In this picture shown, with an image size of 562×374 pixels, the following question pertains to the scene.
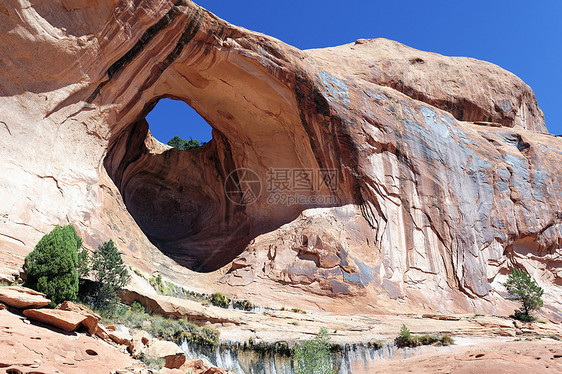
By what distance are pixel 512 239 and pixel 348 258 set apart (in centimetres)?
939

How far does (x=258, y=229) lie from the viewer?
20781 mm

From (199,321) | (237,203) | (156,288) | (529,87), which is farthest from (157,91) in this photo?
(529,87)

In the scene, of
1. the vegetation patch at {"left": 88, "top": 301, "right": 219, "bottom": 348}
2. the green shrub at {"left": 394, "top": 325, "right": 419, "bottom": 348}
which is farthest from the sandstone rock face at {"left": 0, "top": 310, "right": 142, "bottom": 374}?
the green shrub at {"left": 394, "top": 325, "right": 419, "bottom": 348}

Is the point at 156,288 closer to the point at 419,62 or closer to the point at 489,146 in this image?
the point at 489,146

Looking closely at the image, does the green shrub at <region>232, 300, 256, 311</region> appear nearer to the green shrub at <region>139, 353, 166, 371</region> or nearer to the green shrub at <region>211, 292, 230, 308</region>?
the green shrub at <region>211, 292, 230, 308</region>

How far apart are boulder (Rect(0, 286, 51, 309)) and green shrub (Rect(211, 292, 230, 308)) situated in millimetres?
7550

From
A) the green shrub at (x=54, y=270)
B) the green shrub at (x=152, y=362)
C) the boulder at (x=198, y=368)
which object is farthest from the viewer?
the boulder at (x=198, y=368)

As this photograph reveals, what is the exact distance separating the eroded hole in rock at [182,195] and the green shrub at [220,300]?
156 inches

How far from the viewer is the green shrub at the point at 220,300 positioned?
15.2 metres

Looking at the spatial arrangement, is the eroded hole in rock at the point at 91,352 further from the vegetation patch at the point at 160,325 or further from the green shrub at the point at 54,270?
the vegetation patch at the point at 160,325

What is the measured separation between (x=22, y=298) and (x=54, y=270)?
1092mm

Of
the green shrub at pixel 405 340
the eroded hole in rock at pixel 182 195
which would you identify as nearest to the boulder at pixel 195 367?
the green shrub at pixel 405 340

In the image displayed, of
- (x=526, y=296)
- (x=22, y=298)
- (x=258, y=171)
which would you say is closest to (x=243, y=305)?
(x=258, y=171)

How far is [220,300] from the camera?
601 inches
